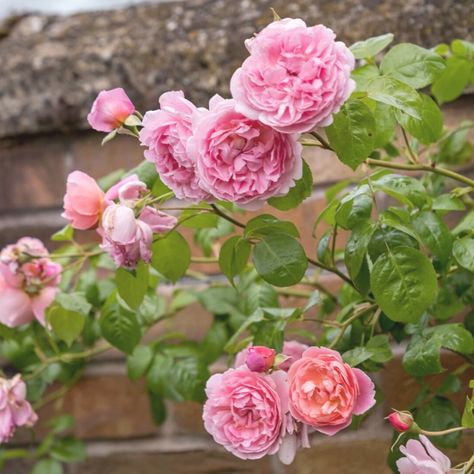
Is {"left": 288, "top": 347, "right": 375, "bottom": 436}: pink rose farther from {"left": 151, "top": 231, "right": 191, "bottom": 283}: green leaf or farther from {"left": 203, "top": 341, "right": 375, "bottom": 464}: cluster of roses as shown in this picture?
{"left": 151, "top": 231, "right": 191, "bottom": 283}: green leaf

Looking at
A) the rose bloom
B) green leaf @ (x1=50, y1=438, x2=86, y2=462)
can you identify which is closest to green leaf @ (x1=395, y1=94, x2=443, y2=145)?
the rose bloom

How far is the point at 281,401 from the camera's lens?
2.11ft

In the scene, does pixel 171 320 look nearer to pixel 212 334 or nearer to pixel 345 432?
pixel 212 334

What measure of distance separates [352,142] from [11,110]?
62 centimetres

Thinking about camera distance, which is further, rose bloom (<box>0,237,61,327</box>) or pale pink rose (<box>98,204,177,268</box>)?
rose bloom (<box>0,237,61,327</box>)

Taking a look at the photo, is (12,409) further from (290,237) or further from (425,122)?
(425,122)

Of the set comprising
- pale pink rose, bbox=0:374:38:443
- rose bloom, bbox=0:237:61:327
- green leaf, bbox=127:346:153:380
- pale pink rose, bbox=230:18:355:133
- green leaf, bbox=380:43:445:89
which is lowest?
green leaf, bbox=127:346:153:380

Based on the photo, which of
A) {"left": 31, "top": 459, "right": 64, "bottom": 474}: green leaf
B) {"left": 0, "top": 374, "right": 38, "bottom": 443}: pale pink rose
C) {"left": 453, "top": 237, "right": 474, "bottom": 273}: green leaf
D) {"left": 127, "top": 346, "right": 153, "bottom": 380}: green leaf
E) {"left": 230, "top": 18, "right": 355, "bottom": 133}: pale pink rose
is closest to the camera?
{"left": 230, "top": 18, "right": 355, "bottom": 133}: pale pink rose

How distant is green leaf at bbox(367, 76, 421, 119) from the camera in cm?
66

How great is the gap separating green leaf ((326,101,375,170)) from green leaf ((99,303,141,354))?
0.94ft

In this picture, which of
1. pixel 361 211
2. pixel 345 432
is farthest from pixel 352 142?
pixel 345 432

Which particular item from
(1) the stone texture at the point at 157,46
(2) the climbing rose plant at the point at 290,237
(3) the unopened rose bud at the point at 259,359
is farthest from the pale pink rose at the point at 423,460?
(1) the stone texture at the point at 157,46

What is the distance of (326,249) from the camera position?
0.76 meters

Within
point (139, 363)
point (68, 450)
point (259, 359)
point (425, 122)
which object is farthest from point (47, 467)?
point (425, 122)
